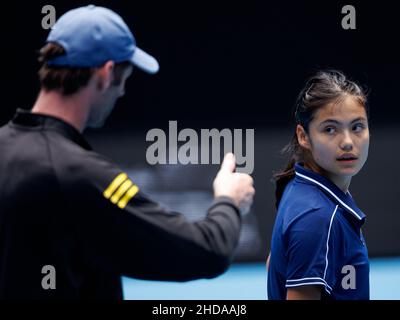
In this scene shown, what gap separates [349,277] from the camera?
2.57 meters

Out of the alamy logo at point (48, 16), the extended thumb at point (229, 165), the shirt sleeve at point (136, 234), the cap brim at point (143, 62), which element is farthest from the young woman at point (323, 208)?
the alamy logo at point (48, 16)

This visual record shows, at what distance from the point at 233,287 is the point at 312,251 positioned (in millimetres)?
4319

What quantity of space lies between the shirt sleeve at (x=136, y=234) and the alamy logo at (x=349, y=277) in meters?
0.73

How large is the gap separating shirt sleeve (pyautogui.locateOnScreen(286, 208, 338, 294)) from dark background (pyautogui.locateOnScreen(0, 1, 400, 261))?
5.02 metres

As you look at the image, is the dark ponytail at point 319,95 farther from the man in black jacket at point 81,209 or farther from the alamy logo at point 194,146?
the alamy logo at point 194,146

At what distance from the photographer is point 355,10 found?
25.6 feet

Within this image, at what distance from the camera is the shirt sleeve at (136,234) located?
192 centimetres

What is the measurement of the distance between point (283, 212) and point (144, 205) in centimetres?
88

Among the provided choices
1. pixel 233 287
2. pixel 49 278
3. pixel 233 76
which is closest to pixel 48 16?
pixel 233 76

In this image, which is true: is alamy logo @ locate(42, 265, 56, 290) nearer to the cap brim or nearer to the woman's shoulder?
the cap brim

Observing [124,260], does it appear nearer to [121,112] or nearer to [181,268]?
[181,268]

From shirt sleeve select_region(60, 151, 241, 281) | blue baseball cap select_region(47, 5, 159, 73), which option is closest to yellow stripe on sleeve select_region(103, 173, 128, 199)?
shirt sleeve select_region(60, 151, 241, 281)

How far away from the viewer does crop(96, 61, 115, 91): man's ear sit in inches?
81.5

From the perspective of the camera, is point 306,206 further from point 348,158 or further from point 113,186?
point 113,186
